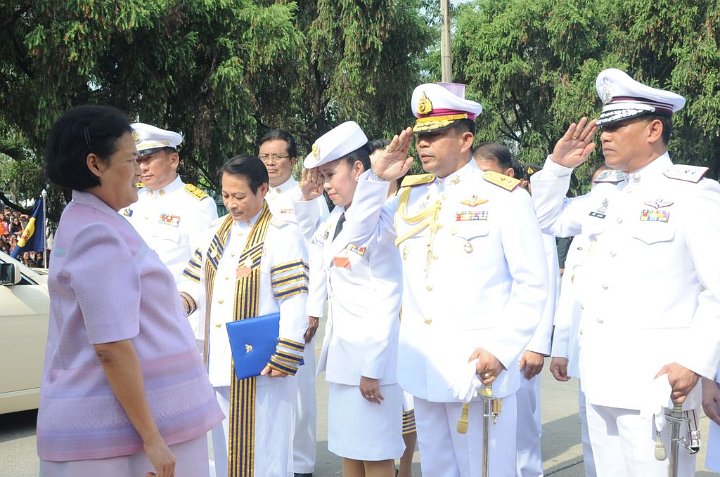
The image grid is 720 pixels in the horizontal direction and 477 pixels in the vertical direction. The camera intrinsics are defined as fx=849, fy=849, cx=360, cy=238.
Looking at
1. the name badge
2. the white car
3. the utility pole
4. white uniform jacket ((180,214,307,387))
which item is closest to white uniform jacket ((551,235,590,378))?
the name badge

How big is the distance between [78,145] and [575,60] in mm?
26090

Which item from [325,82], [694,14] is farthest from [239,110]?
[694,14]

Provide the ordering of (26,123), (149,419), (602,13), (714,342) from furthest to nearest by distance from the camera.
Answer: (602,13), (26,123), (714,342), (149,419)

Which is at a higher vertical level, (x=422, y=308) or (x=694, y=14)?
(x=694, y=14)

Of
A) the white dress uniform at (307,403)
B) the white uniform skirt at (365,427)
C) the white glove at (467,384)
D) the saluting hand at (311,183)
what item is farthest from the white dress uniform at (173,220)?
the white glove at (467,384)

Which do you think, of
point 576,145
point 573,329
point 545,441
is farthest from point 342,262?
point 545,441

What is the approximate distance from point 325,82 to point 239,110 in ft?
19.9

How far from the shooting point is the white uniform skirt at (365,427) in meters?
3.96

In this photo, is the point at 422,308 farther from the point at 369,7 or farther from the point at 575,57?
the point at 575,57

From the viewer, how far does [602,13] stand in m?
25.9

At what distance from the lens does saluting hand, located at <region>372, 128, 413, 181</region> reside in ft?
11.6

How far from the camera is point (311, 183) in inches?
182

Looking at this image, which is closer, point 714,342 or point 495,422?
point 714,342

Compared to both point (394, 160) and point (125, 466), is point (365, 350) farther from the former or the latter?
point (125, 466)
